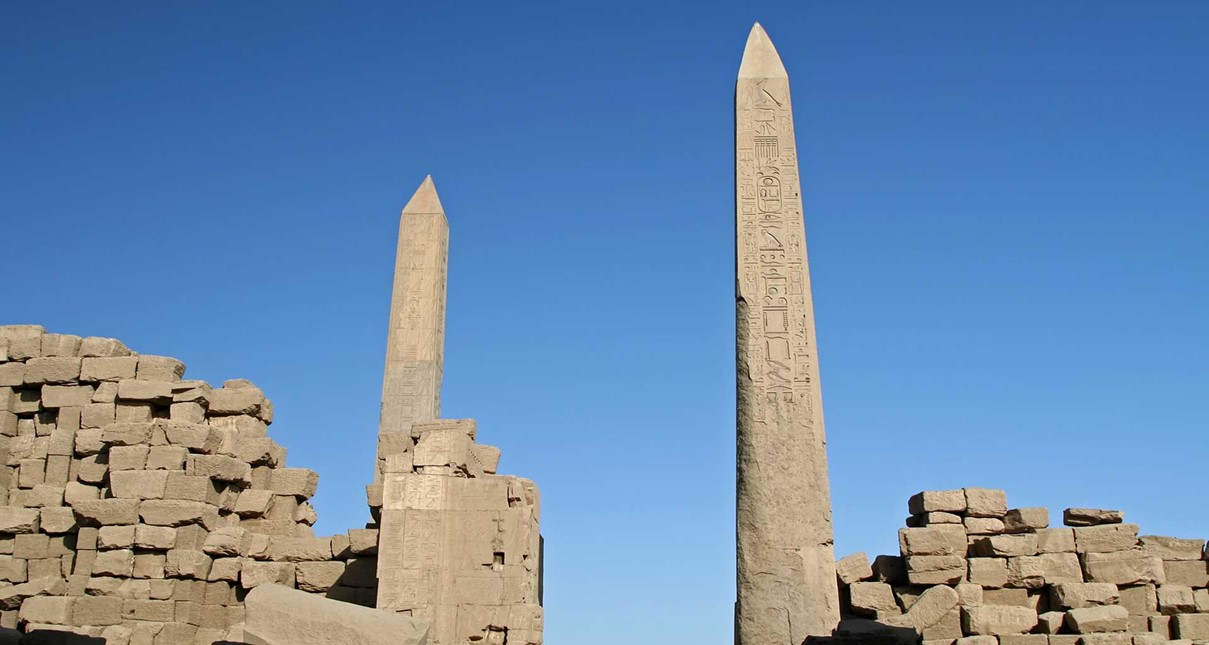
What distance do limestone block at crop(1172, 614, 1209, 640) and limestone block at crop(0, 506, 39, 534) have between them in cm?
1085

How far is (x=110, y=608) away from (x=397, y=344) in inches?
203

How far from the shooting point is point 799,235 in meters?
11.0

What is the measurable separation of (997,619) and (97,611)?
8.14 metres

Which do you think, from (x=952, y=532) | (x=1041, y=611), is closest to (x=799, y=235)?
(x=952, y=532)

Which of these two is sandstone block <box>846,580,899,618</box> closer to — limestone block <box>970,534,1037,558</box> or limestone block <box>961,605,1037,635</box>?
limestone block <box>961,605,1037,635</box>

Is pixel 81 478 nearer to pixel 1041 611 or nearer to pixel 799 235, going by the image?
pixel 799 235

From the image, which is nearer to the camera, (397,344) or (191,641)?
(191,641)

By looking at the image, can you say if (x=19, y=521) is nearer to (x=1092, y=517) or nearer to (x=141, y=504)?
(x=141, y=504)

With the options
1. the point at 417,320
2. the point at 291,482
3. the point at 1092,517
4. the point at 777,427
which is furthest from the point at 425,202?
the point at 1092,517

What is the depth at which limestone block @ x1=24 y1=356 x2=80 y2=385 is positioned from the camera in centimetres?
1293

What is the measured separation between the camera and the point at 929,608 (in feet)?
35.3

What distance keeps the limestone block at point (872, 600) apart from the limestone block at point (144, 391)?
7.05 meters

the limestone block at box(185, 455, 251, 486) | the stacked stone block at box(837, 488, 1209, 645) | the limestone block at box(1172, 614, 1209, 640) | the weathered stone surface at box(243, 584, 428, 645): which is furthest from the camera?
the limestone block at box(185, 455, 251, 486)

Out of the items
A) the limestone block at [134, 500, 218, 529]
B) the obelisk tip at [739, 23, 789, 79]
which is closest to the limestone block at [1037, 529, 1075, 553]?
the obelisk tip at [739, 23, 789, 79]
